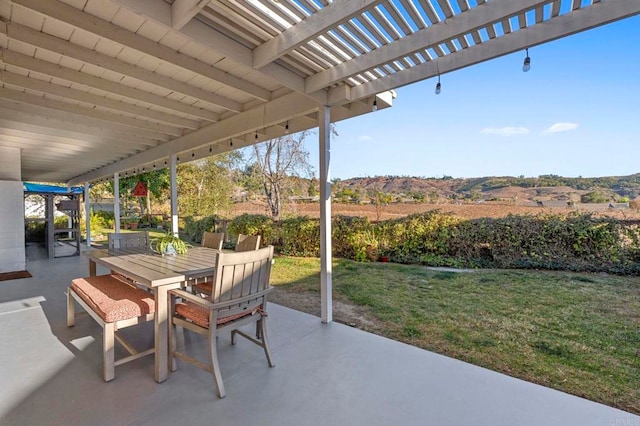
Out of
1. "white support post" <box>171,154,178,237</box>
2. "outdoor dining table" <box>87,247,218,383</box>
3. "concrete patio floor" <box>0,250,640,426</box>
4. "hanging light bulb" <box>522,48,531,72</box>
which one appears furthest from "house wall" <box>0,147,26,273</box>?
"hanging light bulb" <box>522,48,531,72</box>

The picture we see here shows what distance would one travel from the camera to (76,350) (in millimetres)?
2566

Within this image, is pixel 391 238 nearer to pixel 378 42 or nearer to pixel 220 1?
pixel 378 42

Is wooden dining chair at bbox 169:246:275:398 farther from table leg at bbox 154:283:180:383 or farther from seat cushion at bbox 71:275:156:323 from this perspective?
seat cushion at bbox 71:275:156:323

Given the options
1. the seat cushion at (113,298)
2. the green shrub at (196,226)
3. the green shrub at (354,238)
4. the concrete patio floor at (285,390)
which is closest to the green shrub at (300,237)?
the green shrub at (354,238)

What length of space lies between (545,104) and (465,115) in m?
1.85

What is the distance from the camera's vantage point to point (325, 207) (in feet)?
10.6

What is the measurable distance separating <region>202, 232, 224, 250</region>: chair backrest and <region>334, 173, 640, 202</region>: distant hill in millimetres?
4721

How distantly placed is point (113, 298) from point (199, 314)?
0.80 m

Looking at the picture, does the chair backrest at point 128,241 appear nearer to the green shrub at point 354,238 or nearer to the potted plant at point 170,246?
the potted plant at point 170,246

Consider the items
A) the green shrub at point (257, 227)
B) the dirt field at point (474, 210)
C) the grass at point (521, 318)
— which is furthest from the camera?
the green shrub at point (257, 227)

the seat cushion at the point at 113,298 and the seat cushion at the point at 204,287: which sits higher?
the seat cushion at the point at 113,298

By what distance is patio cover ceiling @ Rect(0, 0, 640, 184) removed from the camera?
5.98 ft

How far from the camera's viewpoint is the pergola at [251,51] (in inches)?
71.9

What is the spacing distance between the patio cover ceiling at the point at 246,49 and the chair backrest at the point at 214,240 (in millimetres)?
1461
